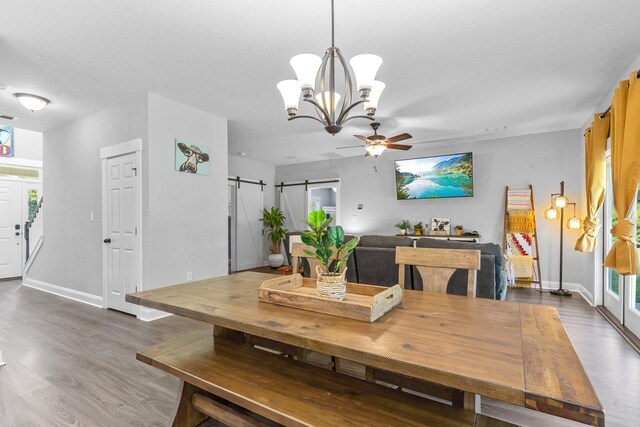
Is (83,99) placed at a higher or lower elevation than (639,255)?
higher

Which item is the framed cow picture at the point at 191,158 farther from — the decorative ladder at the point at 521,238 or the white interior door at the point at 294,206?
the decorative ladder at the point at 521,238

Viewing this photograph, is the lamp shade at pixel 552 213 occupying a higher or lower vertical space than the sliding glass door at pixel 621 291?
higher

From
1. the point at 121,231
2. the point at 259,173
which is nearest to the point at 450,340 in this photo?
the point at 121,231

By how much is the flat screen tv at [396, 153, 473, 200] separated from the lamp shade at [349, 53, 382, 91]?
4.52 metres

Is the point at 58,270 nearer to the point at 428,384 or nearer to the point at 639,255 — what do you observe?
the point at 428,384

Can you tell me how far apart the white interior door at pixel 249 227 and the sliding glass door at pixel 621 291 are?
633 centimetres

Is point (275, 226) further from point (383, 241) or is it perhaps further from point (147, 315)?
point (383, 241)

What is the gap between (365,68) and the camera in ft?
6.18

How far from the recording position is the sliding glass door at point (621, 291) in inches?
118

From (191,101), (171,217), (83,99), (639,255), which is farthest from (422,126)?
(83,99)

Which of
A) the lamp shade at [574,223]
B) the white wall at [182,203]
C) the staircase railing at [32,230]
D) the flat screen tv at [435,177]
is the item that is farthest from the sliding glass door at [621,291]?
the staircase railing at [32,230]

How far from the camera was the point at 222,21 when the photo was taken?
2293 mm

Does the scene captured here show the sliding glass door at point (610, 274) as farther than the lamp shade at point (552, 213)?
No

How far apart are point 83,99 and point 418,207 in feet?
18.7
